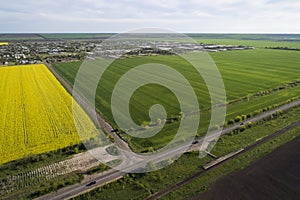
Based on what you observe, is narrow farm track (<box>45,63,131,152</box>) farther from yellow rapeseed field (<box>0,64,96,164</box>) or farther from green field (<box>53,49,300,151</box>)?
yellow rapeseed field (<box>0,64,96,164</box>)

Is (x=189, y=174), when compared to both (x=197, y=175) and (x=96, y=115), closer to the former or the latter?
(x=197, y=175)

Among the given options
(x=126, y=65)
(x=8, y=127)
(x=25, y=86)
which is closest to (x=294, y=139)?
(x=8, y=127)

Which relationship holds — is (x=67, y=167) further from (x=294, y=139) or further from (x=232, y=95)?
(x=232, y=95)

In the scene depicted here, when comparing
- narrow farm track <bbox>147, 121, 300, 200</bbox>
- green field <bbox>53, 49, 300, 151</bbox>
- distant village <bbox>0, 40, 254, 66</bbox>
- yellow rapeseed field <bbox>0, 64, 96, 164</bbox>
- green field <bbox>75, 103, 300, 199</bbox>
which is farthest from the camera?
distant village <bbox>0, 40, 254, 66</bbox>

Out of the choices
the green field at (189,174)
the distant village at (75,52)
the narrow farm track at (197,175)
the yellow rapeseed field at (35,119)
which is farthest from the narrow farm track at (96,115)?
the distant village at (75,52)

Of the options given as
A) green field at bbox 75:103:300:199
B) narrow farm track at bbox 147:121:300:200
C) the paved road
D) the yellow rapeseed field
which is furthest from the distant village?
narrow farm track at bbox 147:121:300:200

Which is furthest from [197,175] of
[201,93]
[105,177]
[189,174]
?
[201,93]

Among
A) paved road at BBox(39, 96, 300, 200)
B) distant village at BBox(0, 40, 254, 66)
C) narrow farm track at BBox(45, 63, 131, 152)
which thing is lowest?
paved road at BBox(39, 96, 300, 200)

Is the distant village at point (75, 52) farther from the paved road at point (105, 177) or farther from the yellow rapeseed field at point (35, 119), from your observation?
the paved road at point (105, 177)
